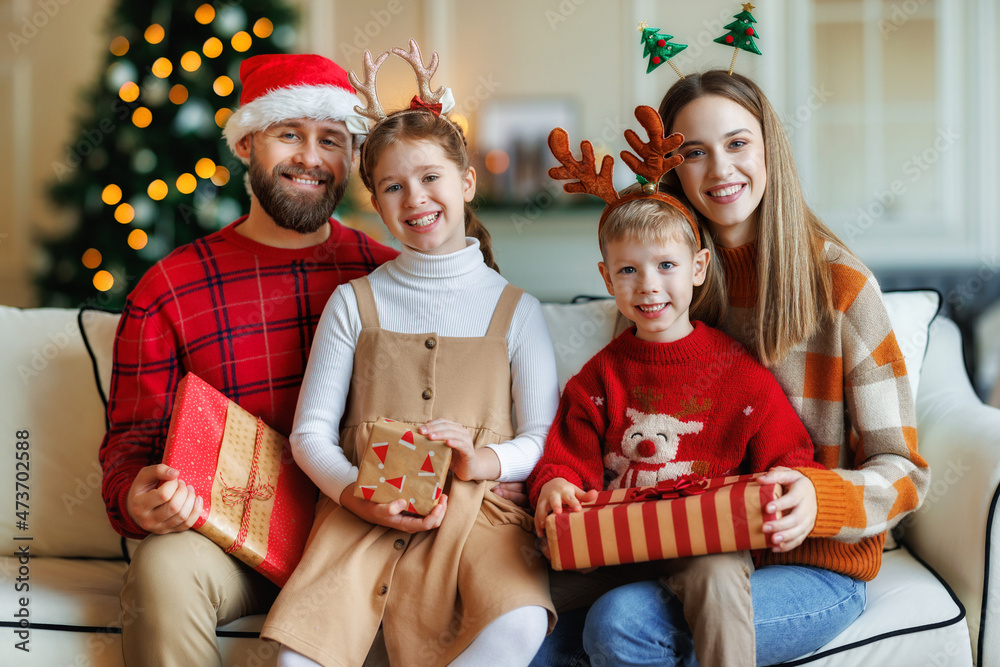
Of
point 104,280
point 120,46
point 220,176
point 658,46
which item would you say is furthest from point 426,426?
point 120,46

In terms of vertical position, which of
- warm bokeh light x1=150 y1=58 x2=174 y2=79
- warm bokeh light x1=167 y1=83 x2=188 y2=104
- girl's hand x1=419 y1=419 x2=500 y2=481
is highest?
warm bokeh light x1=150 y1=58 x2=174 y2=79

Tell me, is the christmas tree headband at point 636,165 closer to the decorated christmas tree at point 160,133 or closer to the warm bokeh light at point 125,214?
the decorated christmas tree at point 160,133

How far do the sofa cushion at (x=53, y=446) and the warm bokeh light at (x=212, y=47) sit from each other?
1614 mm

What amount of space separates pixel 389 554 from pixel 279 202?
2.71 feet

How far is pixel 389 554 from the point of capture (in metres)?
1.36

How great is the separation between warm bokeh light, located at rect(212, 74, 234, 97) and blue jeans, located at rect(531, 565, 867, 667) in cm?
257

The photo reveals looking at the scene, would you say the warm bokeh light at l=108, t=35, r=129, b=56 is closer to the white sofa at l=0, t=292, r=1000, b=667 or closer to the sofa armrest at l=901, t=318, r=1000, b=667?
the white sofa at l=0, t=292, r=1000, b=667

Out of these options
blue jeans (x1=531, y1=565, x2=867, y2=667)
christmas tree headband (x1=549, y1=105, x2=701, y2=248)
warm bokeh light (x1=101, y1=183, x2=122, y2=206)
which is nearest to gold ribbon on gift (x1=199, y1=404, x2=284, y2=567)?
blue jeans (x1=531, y1=565, x2=867, y2=667)

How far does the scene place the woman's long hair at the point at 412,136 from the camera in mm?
1516

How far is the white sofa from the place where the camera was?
53.5 inches

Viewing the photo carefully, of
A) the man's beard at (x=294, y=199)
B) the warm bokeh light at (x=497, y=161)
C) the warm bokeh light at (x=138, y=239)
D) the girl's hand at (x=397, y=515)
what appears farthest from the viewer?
the warm bokeh light at (x=497, y=161)

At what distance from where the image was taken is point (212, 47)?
3029mm

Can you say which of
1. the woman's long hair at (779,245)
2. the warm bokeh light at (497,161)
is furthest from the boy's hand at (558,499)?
the warm bokeh light at (497,161)

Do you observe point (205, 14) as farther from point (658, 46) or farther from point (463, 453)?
point (463, 453)
